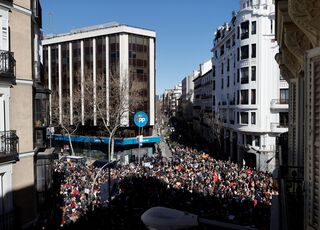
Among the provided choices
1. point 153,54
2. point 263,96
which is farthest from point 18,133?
point 153,54

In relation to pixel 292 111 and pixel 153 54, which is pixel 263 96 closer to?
pixel 153 54

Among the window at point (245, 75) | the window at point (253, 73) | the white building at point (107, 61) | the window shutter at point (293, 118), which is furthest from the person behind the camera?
the white building at point (107, 61)

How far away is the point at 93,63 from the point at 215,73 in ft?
73.8

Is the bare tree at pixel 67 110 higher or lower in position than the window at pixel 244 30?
lower

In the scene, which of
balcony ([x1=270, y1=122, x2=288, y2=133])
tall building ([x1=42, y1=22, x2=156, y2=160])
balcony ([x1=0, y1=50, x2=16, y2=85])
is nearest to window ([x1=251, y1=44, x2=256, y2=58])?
balcony ([x1=270, y1=122, x2=288, y2=133])

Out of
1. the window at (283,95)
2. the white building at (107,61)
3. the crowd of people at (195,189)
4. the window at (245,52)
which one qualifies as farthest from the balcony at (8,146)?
the window at (245,52)

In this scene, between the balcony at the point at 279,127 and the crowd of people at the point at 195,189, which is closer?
the crowd of people at the point at 195,189

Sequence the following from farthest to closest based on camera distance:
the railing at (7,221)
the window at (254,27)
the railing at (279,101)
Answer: the window at (254,27) < the railing at (279,101) < the railing at (7,221)

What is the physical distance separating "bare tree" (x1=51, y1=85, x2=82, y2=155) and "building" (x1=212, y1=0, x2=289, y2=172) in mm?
23067

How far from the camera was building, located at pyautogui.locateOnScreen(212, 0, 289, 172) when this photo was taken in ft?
113

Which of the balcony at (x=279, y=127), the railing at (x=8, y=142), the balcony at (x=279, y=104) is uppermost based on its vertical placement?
the balcony at (x=279, y=104)

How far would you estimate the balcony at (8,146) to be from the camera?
1093cm

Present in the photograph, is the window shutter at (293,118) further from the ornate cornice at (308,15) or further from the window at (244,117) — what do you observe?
the window at (244,117)

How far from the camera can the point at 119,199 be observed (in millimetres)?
18859
